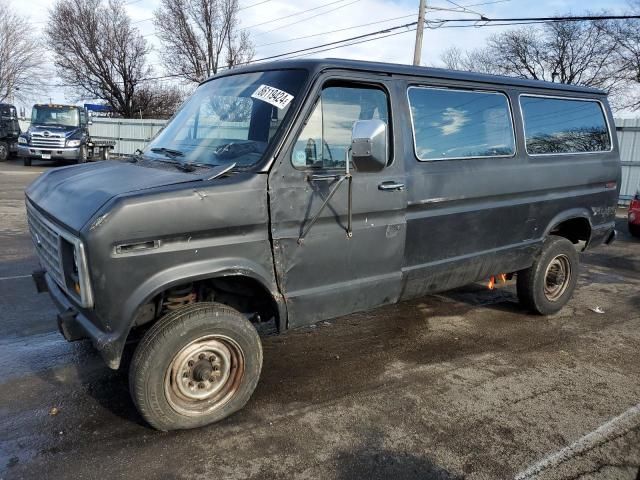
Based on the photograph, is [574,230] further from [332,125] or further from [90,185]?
[90,185]

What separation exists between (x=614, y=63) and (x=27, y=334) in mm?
44390

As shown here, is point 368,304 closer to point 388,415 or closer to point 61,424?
point 388,415

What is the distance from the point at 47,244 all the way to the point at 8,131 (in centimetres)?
2465

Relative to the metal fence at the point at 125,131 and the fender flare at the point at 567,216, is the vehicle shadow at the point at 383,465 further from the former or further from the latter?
the metal fence at the point at 125,131

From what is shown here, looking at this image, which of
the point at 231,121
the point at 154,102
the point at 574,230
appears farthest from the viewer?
the point at 154,102

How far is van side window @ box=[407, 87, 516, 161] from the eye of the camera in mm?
3953

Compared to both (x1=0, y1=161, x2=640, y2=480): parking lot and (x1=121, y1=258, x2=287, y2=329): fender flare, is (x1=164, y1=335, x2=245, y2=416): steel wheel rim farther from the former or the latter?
(x1=121, y1=258, x2=287, y2=329): fender flare

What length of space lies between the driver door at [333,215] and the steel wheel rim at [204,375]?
1.57 feet

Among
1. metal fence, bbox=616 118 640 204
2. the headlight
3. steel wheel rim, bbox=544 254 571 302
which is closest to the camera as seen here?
the headlight

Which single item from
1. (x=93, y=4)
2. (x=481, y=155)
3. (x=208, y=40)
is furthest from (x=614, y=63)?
(x=481, y=155)

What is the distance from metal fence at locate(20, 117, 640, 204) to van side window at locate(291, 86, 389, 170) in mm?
14329

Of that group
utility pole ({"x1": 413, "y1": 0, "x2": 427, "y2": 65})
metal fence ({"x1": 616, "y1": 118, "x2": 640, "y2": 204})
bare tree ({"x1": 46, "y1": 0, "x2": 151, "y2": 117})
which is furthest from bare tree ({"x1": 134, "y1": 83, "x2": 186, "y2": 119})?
metal fence ({"x1": 616, "y1": 118, "x2": 640, "y2": 204})

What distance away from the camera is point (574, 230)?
18.6 ft

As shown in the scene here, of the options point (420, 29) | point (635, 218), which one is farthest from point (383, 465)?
point (420, 29)
